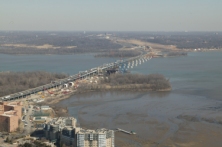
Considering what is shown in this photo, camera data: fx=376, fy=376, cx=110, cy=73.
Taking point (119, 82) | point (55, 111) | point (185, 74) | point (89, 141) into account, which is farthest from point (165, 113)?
point (185, 74)

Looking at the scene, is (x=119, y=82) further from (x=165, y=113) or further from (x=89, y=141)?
(x=89, y=141)

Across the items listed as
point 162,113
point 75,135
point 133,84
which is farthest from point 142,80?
point 75,135

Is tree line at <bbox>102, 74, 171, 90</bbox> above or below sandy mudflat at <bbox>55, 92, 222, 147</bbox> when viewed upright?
above

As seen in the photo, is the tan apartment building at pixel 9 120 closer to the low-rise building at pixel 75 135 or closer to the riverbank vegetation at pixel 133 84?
the low-rise building at pixel 75 135

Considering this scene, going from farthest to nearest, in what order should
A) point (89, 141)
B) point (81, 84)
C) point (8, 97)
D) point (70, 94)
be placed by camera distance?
point (81, 84)
point (70, 94)
point (8, 97)
point (89, 141)

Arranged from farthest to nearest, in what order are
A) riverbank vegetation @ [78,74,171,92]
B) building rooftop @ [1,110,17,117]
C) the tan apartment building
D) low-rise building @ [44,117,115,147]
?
riverbank vegetation @ [78,74,171,92]
building rooftop @ [1,110,17,117]
the tan apartment building
low-rise building @ [44,117,115,147]

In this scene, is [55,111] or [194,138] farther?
[55,111]

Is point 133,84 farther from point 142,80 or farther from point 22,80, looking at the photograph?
point 22,80

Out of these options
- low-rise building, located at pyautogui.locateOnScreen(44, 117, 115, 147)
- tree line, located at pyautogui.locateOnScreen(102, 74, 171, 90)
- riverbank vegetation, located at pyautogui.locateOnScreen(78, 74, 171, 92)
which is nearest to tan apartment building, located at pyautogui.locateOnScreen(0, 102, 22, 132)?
low-rise building, located at pyautogui.locateOnScreen(44, 117, 115, 147)

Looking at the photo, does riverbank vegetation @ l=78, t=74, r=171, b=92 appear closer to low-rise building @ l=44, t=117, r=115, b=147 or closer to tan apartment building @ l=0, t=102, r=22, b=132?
tan apartment building @ l=0, t=102, r=22, b=132

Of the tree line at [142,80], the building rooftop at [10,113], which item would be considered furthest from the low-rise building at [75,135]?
the tree line at [142,80]
